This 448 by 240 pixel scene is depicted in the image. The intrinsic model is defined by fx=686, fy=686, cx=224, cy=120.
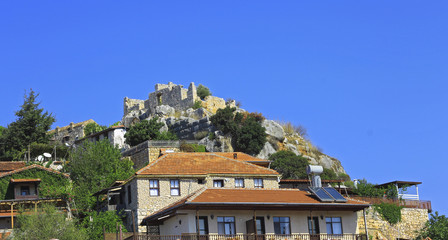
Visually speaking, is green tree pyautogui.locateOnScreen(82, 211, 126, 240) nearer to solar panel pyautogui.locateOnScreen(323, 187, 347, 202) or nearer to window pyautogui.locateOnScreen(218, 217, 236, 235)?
window pyautogui.locateOnScreen(218, 217, 236, 235)

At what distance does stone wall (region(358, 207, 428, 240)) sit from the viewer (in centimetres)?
4656

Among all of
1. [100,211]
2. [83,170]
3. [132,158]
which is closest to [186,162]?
[100,211]

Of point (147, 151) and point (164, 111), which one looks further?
→ point (164, 111)

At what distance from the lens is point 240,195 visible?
35688mm

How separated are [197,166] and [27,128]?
30695 millimetres

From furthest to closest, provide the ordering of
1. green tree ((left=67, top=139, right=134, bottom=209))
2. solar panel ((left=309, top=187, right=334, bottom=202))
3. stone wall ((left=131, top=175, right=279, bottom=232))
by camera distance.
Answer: green tree ((left=67, top=139, right=134, bottom=209))
stone wall ((left=131, top=175, right=279, bottom=232))
solar panel ((left=309, top=187, right=334, bottom=202))

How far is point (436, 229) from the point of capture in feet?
150

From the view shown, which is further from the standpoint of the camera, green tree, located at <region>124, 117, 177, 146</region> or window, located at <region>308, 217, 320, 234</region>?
green tree, located at <region>124, 117, 177, 146</region>

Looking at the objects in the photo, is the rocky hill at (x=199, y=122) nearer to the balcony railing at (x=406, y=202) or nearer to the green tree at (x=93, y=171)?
the green tree at (x=93, y=171)

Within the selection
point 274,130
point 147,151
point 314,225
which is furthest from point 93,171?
point 274,130

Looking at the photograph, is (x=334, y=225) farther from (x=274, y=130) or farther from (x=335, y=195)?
(x=274, y=130)

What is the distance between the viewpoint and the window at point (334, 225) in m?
37.0

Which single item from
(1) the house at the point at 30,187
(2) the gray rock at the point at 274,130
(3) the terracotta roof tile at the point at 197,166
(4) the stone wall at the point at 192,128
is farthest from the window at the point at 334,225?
(2) the gray rock at the point at 274,130

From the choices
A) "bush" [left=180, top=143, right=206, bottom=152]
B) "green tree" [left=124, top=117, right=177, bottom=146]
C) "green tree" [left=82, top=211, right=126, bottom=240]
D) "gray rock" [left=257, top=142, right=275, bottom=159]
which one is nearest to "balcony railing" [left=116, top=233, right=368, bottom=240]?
"green tree" [left=82, top=211, right=126, bottom=240]
